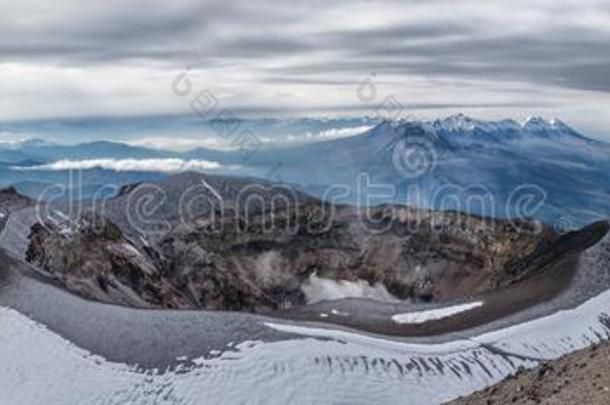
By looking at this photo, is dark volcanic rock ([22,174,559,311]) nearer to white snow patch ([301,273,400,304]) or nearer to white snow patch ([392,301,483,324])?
white snow patch ([301,273,400,304])

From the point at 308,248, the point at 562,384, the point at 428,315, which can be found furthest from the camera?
the point at 308,248

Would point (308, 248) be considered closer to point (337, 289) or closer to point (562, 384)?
point (337, 289)

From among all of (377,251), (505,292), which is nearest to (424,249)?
(377,251)

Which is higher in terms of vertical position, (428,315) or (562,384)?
(562,384)

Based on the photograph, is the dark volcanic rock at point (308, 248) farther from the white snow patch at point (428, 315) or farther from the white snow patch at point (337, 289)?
the white snow patch at point (428, 315)

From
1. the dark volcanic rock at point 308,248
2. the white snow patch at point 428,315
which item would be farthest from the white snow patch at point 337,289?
the white snow patch at point 428,315

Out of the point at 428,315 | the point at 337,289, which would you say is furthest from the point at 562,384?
the point at 337,289

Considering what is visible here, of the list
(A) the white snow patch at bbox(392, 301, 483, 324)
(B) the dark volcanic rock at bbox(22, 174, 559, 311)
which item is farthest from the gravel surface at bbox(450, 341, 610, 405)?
(B) the dark volcanic rock at bbox(22, 174, 559, 311)

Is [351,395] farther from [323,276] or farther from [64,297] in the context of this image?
[323,276]
